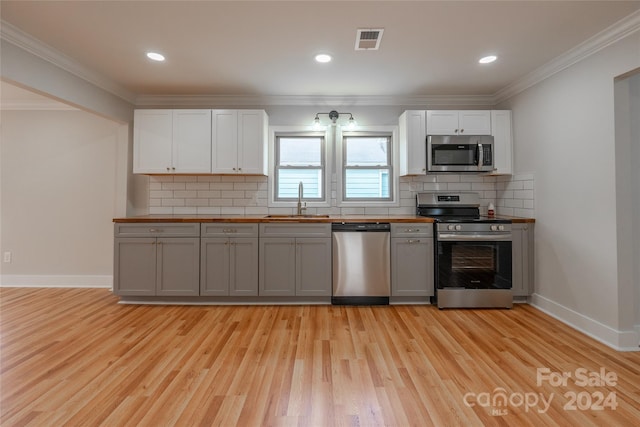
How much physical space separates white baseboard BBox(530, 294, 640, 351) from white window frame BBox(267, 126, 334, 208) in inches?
103

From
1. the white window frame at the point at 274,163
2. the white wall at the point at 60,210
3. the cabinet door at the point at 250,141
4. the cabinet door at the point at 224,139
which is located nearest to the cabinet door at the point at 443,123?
the white window frame at the point at 274,163

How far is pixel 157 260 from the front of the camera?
3.32 meters

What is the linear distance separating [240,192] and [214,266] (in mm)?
1102

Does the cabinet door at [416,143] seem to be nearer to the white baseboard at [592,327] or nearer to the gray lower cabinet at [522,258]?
the gray lower cabinet at [522,258]

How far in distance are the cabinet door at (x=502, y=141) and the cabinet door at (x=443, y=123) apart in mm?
460

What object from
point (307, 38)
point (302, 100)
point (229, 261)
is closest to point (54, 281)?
point (229, 261)

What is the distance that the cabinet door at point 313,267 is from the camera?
3318 mm

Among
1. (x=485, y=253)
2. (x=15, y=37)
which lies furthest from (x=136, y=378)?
(x=485, y=253)

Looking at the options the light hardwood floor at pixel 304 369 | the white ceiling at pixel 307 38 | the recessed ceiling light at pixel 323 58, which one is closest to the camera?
the light hardwood floor at pixel 304 369

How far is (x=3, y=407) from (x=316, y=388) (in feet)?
5.65

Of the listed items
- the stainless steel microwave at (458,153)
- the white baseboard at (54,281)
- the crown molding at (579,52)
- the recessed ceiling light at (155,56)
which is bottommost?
the white baseboard at (54,281)

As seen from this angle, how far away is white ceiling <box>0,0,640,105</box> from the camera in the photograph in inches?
84.5

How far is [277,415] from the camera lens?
1.59 metres

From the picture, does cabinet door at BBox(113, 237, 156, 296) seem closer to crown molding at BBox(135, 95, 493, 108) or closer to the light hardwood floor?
the light hardwood floor
